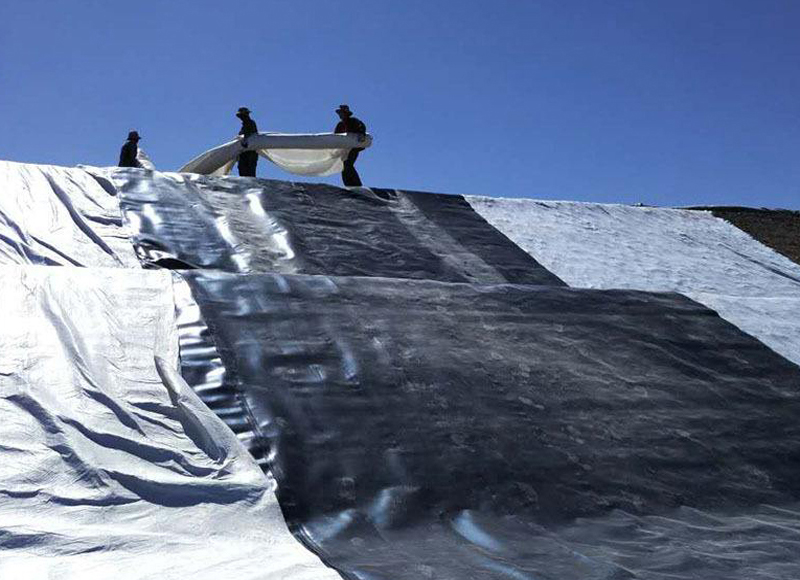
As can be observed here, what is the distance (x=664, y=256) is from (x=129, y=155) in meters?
2.87

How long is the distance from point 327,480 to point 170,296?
0.92m

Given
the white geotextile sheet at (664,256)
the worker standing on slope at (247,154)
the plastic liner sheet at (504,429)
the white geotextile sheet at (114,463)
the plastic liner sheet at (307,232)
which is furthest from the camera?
the worker standing on slope at (247,154)

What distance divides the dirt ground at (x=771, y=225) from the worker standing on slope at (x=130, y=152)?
3.55m

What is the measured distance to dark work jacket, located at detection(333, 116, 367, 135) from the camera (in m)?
5.53

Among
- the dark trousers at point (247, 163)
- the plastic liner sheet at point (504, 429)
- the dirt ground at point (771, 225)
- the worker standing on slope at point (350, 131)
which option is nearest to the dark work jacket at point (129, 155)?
the dark trousers at point (247, 163)

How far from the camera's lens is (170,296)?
2615 mm

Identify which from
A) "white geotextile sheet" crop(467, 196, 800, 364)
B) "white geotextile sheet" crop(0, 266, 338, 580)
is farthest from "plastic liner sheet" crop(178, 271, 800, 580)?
"white geotextile sheet" crop(467, 196, 800, 364)

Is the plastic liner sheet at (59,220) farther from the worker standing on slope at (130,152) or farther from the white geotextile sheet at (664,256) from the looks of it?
the white geotextile sheet at (664,256)

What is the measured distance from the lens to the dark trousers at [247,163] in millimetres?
5332

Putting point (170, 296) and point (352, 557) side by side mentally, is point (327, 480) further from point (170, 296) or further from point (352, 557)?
point (170, 296)

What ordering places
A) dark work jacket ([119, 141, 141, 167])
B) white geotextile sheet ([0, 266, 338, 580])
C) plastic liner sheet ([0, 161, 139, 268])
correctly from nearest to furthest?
white geotextile sheet ([0, 266, 338, 580])
plastic liner sheet ([0, 161, 139, 268])
dark work jacket ([119, 141, 141, 167])

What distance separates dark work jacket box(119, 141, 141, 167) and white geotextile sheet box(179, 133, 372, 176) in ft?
0.99

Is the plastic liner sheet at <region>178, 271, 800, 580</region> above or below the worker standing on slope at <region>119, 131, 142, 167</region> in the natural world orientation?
below

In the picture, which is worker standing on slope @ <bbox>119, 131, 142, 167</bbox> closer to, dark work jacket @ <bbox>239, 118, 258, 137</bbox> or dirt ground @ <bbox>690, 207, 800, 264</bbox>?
dark work jacket @ <bbox>239, 118, 258, 137</bbox>
